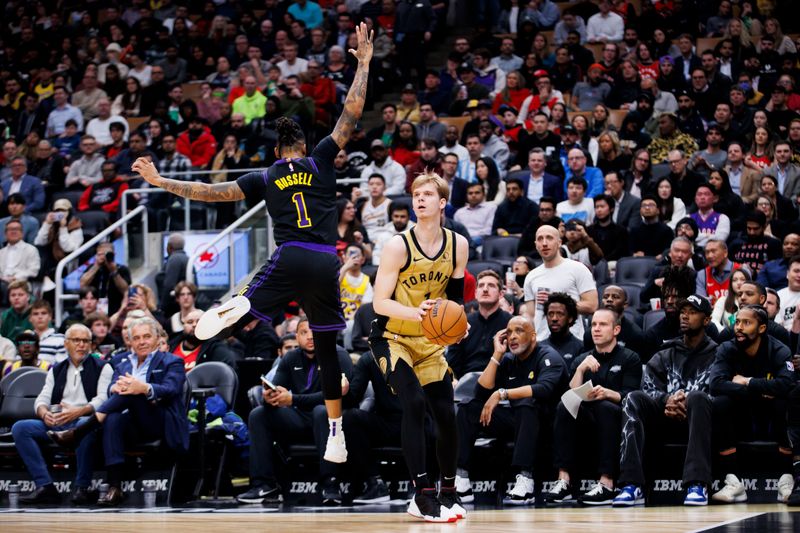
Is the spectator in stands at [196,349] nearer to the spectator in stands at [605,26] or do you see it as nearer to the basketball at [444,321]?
the basketball at [444,321]

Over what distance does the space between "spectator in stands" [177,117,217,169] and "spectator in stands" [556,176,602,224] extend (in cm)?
605

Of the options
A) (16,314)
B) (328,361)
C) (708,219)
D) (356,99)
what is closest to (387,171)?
(708,219)

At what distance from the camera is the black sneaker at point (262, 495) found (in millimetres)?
9906

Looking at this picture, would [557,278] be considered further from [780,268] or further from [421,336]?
[421,336]

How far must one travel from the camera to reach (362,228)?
14.5 metres

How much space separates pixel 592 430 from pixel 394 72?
11.1 meters

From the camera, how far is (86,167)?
18.1 meters

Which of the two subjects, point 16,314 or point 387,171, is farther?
point 387,171

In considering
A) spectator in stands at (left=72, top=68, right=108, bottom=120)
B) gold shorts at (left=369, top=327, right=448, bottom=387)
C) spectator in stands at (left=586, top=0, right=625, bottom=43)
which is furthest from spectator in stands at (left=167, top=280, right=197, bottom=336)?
spectator in stands at (left=586, top=0, right=625, bottom=43)

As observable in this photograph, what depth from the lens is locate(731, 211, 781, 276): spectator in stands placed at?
12.2 m

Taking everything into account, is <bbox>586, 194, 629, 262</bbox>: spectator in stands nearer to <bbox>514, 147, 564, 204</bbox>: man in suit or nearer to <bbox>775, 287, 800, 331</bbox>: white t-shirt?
<bbox>514, 147, 564, 204</bbox>: man in suit

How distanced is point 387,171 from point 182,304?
12.9 ft

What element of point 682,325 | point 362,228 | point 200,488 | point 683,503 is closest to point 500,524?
point 683,503

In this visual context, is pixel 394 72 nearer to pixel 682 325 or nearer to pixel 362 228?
pixel 362 228
